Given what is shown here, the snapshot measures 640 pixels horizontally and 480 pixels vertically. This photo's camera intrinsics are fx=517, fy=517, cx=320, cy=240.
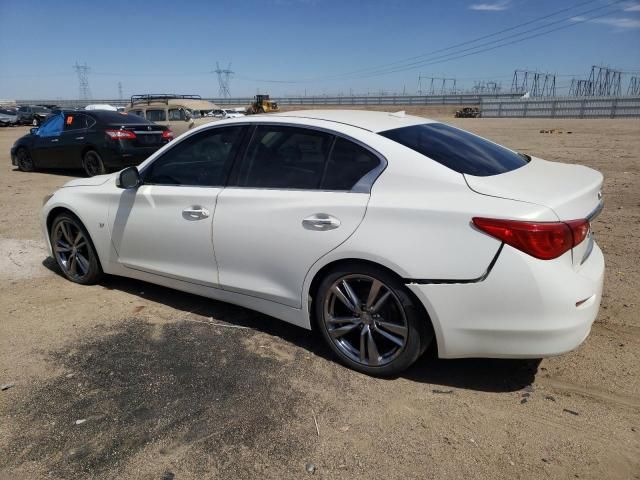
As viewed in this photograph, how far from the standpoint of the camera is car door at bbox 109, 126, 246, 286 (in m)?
3.84

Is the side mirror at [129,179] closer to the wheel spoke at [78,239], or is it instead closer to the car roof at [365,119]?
the wheel spoke at [78,239]

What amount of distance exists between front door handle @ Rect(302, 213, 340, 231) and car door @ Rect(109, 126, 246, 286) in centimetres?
86

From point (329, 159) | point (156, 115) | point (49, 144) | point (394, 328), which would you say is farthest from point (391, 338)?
point (156, 115)

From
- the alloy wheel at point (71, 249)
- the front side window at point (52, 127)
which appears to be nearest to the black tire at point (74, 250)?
the alloy wheel at point (71, 249)

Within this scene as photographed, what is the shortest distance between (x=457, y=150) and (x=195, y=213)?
6.30 feet

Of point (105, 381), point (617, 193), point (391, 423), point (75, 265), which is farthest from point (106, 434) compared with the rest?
point (617, 193)

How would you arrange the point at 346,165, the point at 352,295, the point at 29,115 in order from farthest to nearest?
the point at 29,115
the point at 346,165
the point at 352,295

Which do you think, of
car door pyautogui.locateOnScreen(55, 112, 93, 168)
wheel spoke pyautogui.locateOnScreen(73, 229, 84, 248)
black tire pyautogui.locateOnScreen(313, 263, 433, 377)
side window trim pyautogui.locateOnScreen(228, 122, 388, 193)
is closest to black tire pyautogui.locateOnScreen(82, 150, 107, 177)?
car door pyautogui.locateOnScreen(55, 112, 93, 168)

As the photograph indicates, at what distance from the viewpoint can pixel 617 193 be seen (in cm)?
858

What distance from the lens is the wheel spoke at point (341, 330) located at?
10.8 ft

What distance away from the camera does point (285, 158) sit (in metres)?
3.60

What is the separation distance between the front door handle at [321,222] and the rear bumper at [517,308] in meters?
0.61

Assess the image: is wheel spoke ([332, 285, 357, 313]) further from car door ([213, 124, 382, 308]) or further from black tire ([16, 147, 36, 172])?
black tire ([16, 147, 36, 172])

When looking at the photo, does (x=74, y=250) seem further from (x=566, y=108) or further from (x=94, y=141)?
(x=566, y=108)
